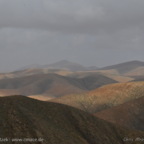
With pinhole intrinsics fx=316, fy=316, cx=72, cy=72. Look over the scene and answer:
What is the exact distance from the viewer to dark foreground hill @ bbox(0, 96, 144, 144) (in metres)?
Answer: 47.3

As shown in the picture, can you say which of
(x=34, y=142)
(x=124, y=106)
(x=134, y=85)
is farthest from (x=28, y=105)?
(x=134, y=85)

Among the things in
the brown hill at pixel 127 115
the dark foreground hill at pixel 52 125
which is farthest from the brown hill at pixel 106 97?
the dark foreground hill at pixel 52 125

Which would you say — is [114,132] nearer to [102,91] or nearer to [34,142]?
[34,142]

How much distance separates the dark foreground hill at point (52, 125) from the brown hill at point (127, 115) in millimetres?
38711

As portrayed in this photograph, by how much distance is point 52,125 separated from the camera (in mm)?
53312

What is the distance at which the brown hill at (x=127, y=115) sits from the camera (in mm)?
107312

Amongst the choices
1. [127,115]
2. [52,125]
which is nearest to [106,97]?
[127,115]

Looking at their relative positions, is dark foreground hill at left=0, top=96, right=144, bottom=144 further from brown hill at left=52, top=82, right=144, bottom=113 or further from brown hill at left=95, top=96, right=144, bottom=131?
brown hill at left=52, top=82, right=144, bottom=113

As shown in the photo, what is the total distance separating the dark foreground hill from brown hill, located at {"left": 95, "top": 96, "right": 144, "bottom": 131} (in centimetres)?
3871

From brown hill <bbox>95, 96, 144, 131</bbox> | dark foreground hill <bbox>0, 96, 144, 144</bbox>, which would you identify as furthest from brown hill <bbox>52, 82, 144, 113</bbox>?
dark foreground hill <bbox>0, 96, 144, 144</bbox>

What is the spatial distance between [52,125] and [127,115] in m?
63.8

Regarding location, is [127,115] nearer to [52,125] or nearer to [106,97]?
[106,97]

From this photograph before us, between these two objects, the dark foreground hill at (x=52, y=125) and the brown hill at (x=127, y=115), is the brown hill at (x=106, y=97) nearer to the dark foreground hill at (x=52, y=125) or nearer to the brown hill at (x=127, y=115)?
→ the brown hill at (x=127, y=115)

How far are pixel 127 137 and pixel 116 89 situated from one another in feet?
322
